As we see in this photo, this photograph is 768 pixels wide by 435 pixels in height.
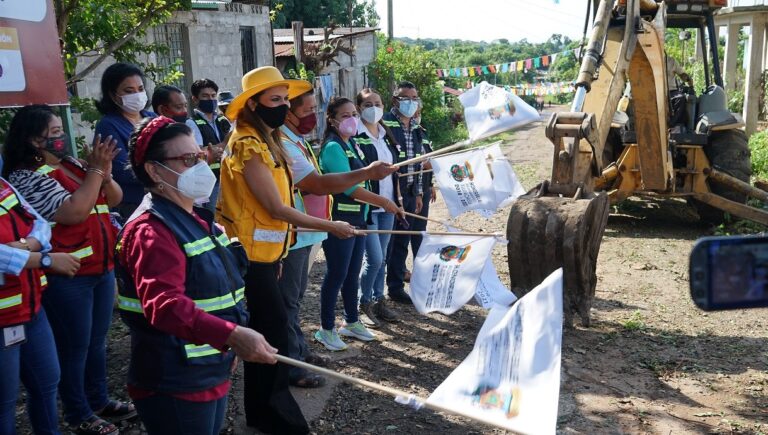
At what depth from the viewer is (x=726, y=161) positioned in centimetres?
848

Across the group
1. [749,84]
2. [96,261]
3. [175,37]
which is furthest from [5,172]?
[749,84]

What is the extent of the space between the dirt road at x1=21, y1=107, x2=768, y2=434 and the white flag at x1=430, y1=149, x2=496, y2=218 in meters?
0.94

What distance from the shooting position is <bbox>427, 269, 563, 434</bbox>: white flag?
2.05 metres

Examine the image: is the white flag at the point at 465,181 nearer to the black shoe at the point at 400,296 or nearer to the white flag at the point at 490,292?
the black shoe at the point at 400,296

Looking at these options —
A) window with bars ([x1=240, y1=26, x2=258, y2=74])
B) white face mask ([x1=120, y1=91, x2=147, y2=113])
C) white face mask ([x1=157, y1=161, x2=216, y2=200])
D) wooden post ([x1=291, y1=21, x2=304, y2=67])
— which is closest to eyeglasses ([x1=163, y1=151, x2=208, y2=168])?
white face mask ([x1=157, y1=161, x2=216, y2=200])

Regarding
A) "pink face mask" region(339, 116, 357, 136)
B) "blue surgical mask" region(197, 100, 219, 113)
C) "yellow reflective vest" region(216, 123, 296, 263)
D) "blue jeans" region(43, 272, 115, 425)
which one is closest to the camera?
"blue jeans" region(43, 272, 115, 425)

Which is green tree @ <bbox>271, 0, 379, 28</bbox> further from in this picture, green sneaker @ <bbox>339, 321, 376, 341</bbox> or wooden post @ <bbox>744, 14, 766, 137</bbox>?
green sneaker @ <bbox>339, 321, 376, 341</bbox>

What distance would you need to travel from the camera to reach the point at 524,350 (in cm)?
219

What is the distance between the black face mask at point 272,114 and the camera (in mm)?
3703

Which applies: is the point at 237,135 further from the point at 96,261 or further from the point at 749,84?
the point at 749,84

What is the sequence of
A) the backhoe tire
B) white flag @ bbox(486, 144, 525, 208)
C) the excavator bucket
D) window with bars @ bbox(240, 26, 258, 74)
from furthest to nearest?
window with bars @ bbox(240, 26, 258, 74) < the backhoe tire < white flag @ bbox(486, 144, 525, 208) < the excavator bucket

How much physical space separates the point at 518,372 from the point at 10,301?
82.0 inches

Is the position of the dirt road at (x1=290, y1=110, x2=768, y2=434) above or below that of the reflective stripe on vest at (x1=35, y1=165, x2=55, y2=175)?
below

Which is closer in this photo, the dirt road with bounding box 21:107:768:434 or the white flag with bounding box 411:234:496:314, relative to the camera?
the dirt road with bounding box 21:107:768:434
